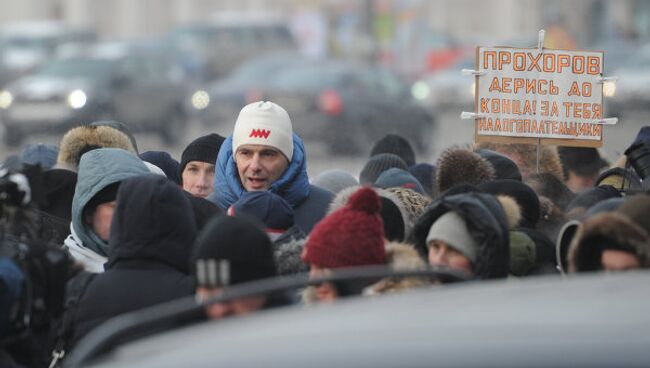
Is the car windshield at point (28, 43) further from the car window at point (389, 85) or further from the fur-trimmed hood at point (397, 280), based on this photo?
the fur-trimmed hood at point (397, 280)

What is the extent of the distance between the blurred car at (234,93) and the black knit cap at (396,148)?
635 inches

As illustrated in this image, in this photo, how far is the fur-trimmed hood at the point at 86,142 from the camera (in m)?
7.13

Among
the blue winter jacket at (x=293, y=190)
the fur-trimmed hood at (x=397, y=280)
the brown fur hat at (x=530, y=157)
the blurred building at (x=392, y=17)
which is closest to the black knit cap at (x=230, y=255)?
the fur-trimmed hood at (x=397, y=280)

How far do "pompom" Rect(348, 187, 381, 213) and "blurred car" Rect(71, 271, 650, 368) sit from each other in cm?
155

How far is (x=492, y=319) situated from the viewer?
270 cm

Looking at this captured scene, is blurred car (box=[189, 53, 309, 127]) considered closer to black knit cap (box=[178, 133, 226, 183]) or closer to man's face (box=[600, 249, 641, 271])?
black knit cap (box=[178, 133, 226, 183])

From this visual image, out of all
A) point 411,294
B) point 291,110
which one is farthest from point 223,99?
point 411,294

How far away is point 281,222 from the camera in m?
5.50

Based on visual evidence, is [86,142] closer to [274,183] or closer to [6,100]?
[274,183]

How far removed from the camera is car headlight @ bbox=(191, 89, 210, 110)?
2692 cm

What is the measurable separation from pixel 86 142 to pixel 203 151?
0.57 metres

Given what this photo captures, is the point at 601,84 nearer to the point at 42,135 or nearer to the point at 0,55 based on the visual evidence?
the point at 42,135

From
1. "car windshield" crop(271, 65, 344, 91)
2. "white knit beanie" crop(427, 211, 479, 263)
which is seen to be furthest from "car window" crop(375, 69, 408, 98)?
"white knit beanie" crop(427, 211, 479, 263)

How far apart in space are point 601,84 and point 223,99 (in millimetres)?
19646
